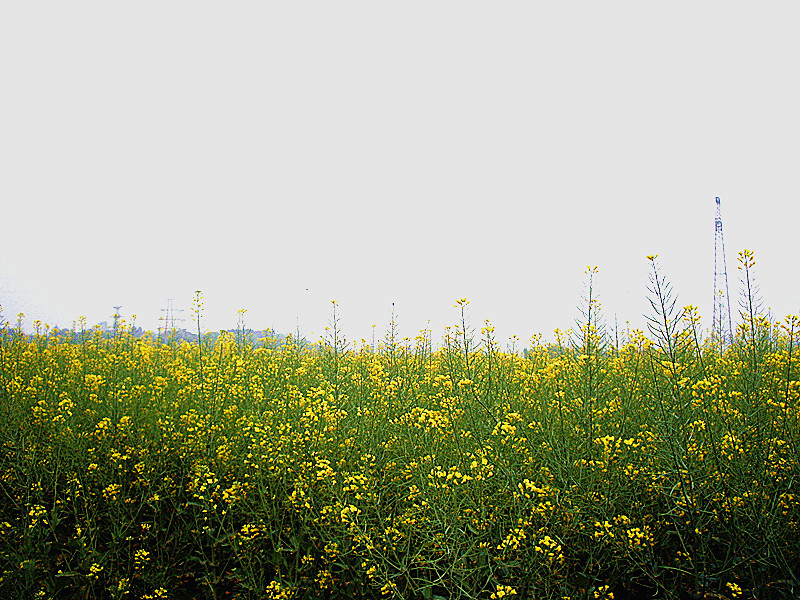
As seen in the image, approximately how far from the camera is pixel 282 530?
8.62ft

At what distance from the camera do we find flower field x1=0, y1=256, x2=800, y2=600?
2160 millimetres

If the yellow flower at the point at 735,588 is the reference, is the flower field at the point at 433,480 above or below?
above

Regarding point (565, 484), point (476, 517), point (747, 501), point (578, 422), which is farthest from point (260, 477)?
point (747, 501)

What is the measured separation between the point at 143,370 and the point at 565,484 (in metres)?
3.68

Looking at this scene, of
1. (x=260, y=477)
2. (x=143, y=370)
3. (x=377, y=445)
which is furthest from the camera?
(x=143, y=370)

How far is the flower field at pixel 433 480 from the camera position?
7.09ft

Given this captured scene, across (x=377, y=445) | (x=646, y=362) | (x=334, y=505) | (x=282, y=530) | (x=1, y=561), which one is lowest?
(x=1, y=561)

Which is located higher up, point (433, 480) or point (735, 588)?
point (433, 480)

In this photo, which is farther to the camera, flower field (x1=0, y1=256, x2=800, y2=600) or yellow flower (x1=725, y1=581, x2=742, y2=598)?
flower field (x1=0, y1=256, x2=800, y2=600)

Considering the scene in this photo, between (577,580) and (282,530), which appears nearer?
(577,580)

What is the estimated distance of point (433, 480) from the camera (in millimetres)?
2080

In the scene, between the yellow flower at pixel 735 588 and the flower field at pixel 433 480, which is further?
the flower field at pixel 433 480

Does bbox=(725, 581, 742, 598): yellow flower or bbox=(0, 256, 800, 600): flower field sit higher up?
bbox=(0, 256, 800, 600): flower field

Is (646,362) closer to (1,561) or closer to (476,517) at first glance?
(476,517)
